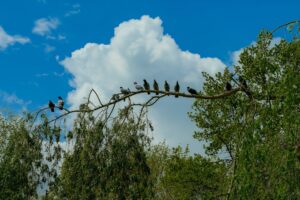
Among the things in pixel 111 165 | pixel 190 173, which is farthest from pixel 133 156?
pixel 190 173

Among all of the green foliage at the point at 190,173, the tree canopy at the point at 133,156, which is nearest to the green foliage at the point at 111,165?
the tree canopy at the point at 133,156

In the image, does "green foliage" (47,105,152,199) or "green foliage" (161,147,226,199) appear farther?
"green foliage" (161,147,226,199)

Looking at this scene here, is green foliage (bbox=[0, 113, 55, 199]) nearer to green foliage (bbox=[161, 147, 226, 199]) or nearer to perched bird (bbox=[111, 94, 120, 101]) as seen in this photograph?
perched bird (bbox=[111, 94, 120, 101])

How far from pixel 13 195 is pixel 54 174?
0.93 meters

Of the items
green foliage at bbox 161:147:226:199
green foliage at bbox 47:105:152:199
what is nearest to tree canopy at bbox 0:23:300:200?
green foliage at bbox 47:105:152:199

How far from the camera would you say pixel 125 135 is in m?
11.1

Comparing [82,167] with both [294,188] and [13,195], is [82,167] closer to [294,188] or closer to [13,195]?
[13,195]

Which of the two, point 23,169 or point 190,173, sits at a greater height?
point 190,173

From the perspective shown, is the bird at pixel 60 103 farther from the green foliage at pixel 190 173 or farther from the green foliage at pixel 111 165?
the green foliage at pixel 190 173

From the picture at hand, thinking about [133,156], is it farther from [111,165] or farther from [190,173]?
[190,173]

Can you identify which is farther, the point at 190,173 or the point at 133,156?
the point at 190,173

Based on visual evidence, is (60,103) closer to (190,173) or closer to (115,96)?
(115,96)

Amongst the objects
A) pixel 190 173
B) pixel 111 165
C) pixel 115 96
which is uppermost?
pixel 190 173

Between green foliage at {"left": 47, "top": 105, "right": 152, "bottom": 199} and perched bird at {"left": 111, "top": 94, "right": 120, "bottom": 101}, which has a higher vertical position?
perched bird at {"left": 111, "top": 94, "right": 120, "bottom": 101}
